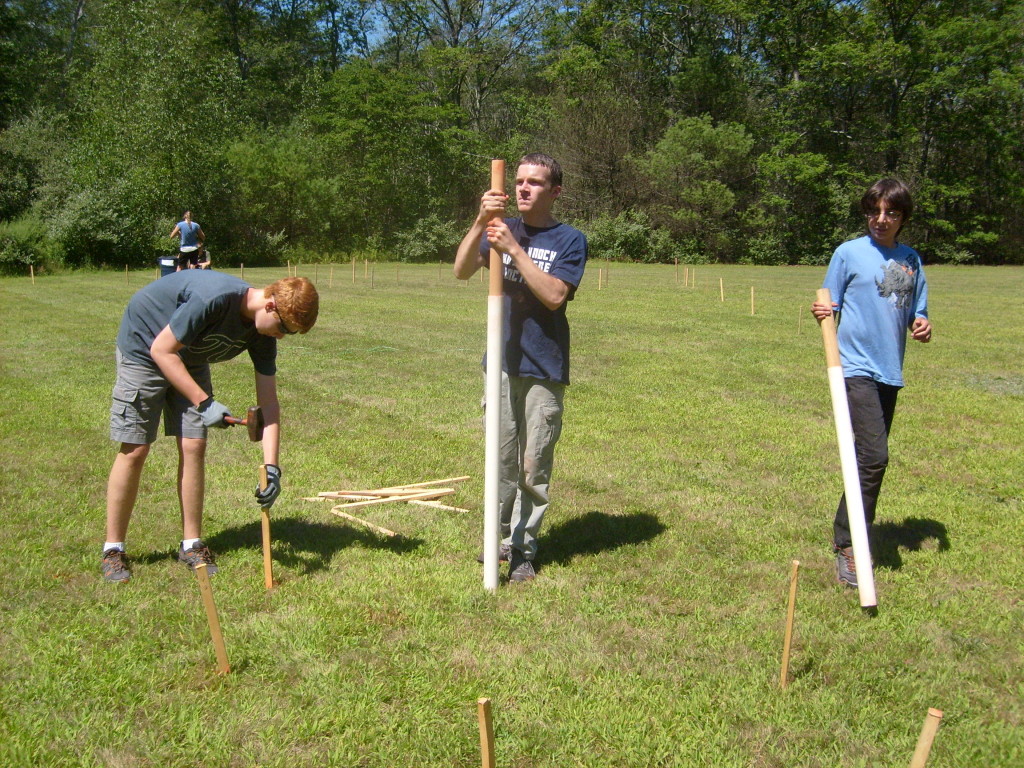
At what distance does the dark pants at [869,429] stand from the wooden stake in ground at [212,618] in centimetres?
336

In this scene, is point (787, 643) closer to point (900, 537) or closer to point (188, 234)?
point (900, 537)

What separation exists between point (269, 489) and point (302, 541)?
898 millimetres

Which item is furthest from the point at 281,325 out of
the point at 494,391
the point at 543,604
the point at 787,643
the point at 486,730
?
the point at 787,643

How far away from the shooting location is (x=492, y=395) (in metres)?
4.21

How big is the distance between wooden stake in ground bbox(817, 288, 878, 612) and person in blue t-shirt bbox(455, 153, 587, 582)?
1.30 metres

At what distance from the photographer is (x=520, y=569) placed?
4.64 metres

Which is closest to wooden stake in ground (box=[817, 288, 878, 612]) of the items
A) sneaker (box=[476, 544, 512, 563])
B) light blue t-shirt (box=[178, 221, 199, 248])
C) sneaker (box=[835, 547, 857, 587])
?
sneaker (box=[835, 547, 857, 587])

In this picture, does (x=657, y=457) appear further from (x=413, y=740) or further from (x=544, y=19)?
(x=544, y=19)

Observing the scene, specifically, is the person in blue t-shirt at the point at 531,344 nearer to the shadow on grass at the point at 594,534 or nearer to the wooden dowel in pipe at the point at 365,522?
the shadow on grass at the point at 594,534

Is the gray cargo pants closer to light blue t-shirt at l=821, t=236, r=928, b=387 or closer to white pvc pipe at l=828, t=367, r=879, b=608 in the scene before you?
white pvc pipe at l=828, t=367, r=879, b=608

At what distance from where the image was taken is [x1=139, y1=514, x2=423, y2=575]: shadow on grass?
4891 mm

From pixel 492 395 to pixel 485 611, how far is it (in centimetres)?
106

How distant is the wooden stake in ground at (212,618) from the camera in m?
3.13

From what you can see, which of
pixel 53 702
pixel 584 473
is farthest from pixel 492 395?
pixel 584 473
